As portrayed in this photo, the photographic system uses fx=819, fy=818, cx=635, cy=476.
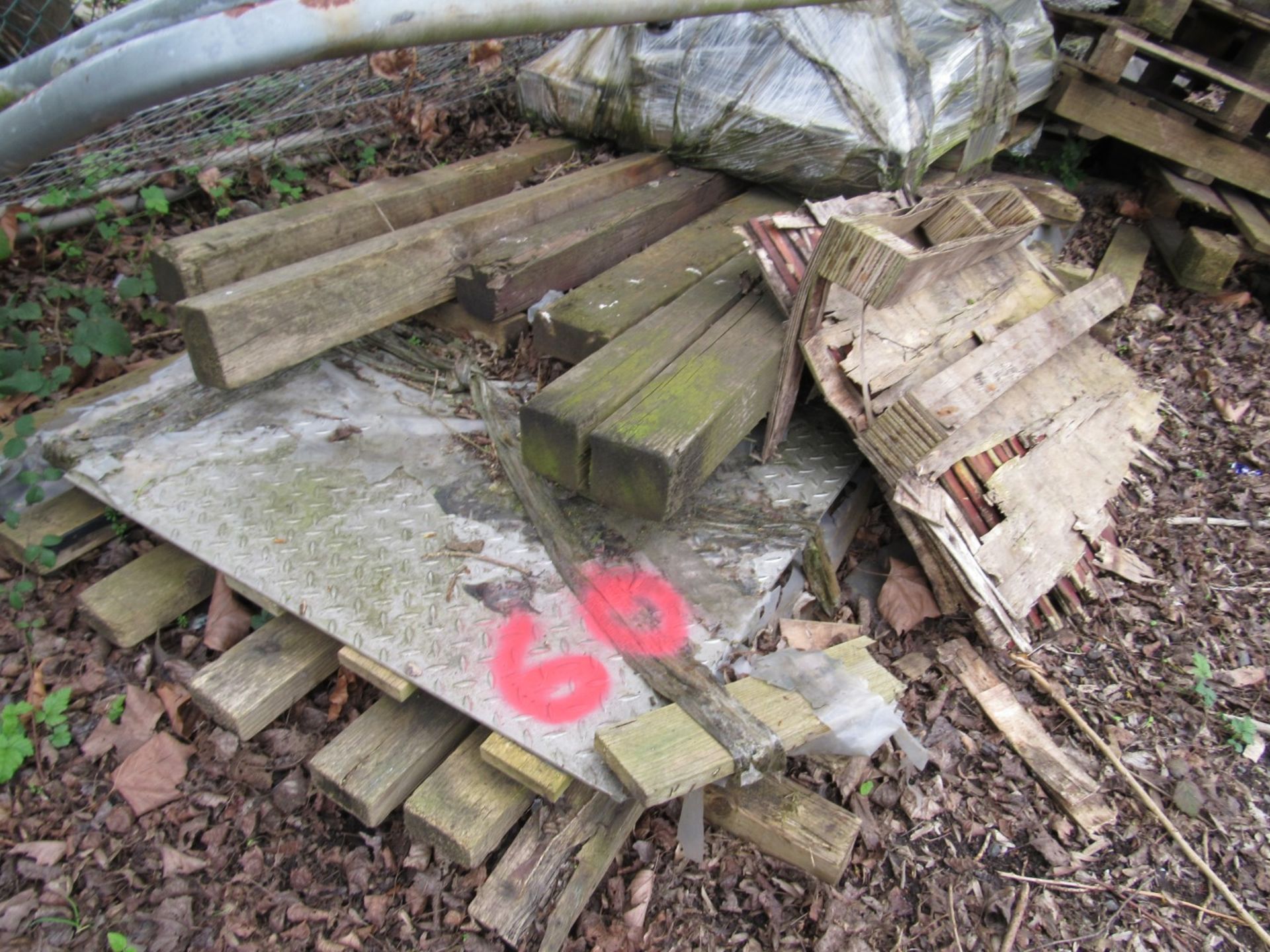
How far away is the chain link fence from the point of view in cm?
327

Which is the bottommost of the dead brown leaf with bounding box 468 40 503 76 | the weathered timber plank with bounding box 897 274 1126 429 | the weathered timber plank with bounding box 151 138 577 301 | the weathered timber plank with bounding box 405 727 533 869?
the weathered timber plank with bounding box 405 727 533 869

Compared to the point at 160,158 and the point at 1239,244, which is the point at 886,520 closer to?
the point at 1239,244

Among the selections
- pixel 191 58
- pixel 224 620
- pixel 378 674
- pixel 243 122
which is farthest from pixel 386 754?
pixel 243 122

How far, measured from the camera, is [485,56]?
3.91 metres

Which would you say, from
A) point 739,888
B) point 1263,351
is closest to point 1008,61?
point 1263,351

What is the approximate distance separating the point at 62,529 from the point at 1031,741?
2954 mm

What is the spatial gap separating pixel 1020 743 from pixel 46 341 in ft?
11.7

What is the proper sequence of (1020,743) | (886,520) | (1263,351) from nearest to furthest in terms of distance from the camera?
(1020,743)
(886,520)
(1263,351)

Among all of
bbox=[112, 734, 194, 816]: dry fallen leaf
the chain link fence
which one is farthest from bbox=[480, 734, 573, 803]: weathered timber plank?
the chain link fence

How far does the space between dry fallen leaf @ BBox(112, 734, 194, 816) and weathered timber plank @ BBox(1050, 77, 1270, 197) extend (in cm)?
492

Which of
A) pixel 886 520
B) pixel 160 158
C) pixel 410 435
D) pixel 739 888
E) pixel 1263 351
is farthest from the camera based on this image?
pixel 1263 351

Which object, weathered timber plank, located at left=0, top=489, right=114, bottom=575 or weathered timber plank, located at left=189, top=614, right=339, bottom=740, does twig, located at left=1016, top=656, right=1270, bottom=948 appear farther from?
weathered timber plank, located at left=0, top=489, right=114, bottom=575

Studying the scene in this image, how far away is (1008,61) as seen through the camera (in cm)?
369

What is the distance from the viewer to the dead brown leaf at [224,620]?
93.6 inches
